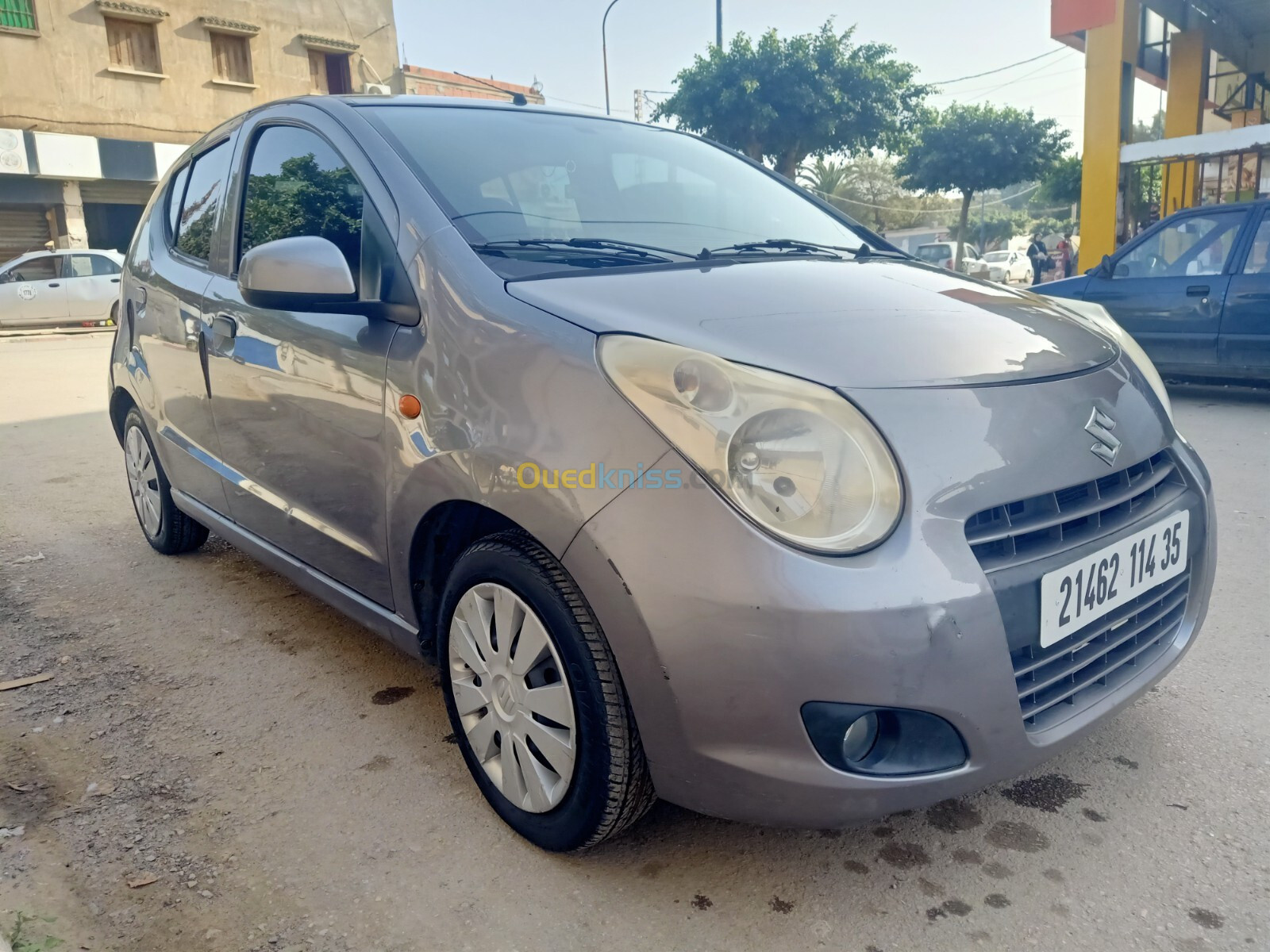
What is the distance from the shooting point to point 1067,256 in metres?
20.5

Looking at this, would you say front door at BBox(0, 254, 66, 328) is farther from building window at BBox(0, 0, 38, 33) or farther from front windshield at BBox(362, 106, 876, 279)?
front windshield at BBox(362, 106, 876, 279)

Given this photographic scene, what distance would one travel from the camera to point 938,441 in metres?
1.63

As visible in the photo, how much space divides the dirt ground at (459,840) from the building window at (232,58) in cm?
2205

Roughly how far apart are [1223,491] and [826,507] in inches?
148

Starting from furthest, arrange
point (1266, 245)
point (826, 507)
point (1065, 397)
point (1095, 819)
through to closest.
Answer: point (1266, 245) < point (1095, 819) < point (1065, 397) < point (826, 507)

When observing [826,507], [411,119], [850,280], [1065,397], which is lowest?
[826,507]

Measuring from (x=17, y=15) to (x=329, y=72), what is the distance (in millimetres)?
6695

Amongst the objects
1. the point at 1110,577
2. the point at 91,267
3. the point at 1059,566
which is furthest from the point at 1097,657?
the point at 91,267

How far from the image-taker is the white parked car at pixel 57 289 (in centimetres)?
1545

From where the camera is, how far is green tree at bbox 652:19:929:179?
75.5ft

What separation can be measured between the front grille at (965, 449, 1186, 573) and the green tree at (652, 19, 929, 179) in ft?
72.0

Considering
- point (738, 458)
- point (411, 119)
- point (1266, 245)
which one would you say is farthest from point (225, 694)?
point (1266, 245)

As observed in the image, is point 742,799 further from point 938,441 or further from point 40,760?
point 40,760

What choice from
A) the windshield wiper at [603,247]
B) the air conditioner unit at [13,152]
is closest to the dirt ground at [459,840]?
the windshield wiper at [603,247]
